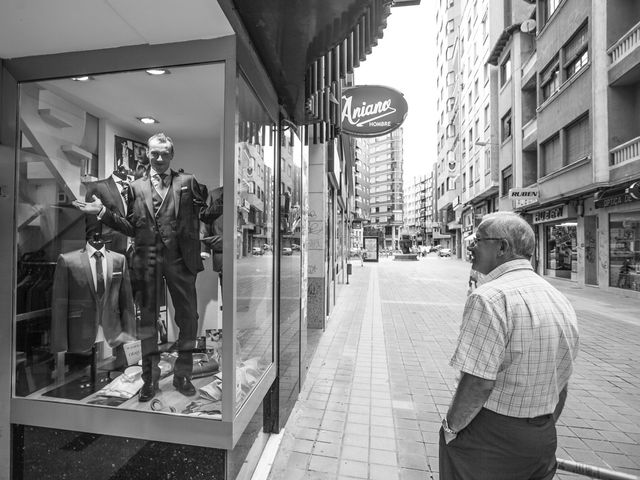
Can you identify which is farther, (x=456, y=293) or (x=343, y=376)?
(x=456, y=293)

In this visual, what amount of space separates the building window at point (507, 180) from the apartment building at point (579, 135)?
5.09 ft

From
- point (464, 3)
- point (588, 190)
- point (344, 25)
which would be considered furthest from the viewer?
point (464, 3)

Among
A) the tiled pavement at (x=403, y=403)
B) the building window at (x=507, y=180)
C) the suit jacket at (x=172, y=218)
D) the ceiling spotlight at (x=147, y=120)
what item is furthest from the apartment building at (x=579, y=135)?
the ceiling spotlight at (x=147, y=120)

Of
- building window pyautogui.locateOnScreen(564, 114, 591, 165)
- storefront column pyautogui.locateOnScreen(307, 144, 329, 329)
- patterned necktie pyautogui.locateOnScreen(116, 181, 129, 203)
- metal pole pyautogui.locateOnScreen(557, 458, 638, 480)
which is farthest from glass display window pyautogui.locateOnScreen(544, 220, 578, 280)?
patterned necktie pyautogui.locateOnScreen(116, 181, 129, 203)

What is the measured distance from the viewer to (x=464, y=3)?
117 feet

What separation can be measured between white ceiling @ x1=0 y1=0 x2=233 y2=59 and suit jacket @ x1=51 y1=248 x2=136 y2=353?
1.42 metres

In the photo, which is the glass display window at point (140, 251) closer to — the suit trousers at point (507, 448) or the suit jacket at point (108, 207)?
the suit jacket at point (108, 207)

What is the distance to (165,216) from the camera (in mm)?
2680

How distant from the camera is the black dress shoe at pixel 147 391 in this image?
8.16 feet

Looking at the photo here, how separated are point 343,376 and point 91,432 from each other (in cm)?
326

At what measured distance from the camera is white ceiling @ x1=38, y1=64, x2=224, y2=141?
240cm

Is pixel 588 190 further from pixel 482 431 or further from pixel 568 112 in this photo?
pixel 482 431

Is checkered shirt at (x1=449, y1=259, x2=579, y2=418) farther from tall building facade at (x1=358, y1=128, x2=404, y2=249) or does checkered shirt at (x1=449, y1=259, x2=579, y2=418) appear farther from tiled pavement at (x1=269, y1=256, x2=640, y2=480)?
tall building facade at (x1=358, y1=128, x2=404, y2=249)

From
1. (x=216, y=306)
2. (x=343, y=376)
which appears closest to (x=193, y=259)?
(x=216, y=306)
